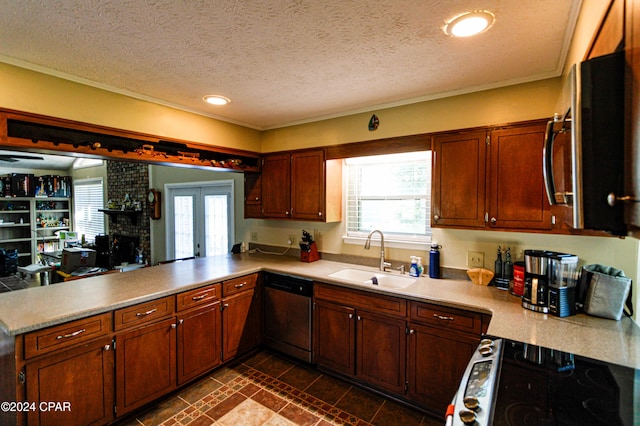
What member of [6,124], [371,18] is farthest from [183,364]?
[371,18]

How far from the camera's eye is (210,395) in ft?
8.20

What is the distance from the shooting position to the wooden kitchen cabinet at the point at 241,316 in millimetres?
2848

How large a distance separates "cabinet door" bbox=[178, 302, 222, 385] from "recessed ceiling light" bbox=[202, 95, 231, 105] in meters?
1.84

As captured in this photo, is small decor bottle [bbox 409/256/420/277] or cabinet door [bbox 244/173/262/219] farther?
cabinet door [bbox 244/173/262/219]

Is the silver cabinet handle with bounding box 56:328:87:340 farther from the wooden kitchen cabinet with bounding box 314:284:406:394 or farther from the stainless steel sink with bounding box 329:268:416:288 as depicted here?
the stainless steel sink with bounding box 329:268:416:288

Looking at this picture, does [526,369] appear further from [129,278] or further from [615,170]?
[129,278]

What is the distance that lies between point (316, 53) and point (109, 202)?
6.34 metres

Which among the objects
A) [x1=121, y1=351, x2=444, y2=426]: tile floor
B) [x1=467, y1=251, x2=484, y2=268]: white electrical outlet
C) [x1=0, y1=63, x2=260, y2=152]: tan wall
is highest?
[x1=0, y1=63, x2=260, y2=152]: tan wall

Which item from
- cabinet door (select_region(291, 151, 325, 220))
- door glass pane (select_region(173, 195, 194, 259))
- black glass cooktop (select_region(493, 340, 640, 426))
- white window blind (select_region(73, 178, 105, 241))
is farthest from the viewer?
white window blind (select_region(73, 178, 105, 241))

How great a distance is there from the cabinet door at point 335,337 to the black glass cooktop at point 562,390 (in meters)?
1.40

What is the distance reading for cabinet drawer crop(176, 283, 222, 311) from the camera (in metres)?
2.47

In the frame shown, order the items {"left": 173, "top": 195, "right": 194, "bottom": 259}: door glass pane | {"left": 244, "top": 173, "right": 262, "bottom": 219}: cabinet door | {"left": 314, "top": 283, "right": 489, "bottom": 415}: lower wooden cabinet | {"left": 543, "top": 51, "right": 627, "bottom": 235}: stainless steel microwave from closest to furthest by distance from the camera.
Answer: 1. {"left": 543, "top": 51, "right": 627, "bottom": 235}: stainless steel microwave
2. {"left": 314, "top": 283, "right": 489, "bottom": 415}: lower wooden cabinet
3. {"left": 244, "top": 173, "right": 262, "bottom": 219}: cabinet door
4. {"left": 173, "top": 195, "right": 194, "bottom": 259}: door glass pane

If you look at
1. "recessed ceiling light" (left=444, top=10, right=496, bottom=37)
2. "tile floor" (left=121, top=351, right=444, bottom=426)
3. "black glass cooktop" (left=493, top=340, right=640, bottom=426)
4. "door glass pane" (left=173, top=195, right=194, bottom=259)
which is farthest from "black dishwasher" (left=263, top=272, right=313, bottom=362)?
"door glass pane" (left=173, top=195, right=194, bottom=259)

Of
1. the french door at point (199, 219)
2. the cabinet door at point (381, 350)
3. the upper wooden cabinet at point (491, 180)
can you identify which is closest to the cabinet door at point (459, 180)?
the upper wooden cabinet at point (491, 180)
